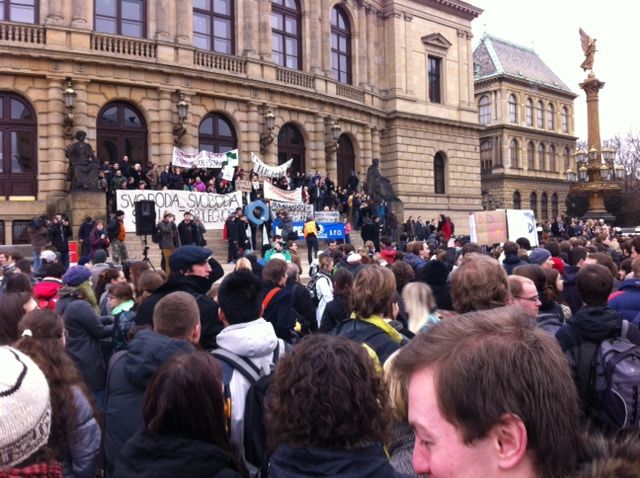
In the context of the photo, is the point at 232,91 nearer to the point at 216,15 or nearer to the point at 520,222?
the point at 216,15

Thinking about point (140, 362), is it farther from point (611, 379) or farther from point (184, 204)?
point (184, 204)

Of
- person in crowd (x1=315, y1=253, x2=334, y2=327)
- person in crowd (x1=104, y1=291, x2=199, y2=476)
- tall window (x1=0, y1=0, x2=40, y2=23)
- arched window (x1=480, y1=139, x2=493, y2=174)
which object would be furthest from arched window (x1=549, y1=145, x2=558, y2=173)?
person in crowd (x1=104, y1=291, x2=199, y2=476)

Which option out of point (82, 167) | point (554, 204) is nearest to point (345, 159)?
point (82, 167)

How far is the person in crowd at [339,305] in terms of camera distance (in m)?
6.51

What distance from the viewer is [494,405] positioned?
1.37 metres

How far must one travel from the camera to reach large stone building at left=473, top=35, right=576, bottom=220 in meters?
64.6

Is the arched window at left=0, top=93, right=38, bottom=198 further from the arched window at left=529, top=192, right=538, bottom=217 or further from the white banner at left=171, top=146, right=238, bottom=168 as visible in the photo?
the arched window at left=529, top=192, right=538, bottom=217

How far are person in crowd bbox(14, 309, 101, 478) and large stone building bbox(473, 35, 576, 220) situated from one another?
59.4 meters

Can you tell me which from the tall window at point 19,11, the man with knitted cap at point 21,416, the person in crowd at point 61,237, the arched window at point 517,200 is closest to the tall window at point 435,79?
the tall window at point 19,11

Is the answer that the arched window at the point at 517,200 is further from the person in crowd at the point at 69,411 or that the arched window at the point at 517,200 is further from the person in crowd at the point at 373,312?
the person in crowd at the point at 69,411

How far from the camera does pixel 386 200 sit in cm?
3136

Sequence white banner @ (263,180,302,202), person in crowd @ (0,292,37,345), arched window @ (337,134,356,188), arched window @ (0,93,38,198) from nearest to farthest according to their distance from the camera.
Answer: person in crowd @ (0,292,37,345) < arched window @ (0,93,38,198) < white banner @ (263,180,302,202) < arched window @ (337,134,356,188)

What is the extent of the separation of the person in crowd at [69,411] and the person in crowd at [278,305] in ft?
10.2

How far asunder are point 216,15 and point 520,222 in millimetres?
17779
